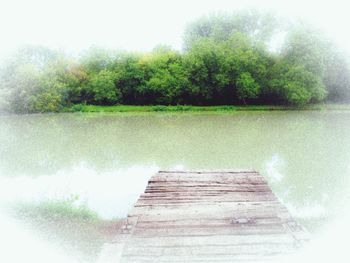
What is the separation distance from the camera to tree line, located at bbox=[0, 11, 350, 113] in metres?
17.8

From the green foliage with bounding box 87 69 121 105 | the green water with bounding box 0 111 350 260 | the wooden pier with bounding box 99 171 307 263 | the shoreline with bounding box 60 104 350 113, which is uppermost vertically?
the green foliage with bounding box 87 69 121 105

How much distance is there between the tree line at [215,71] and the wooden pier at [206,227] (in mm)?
14100

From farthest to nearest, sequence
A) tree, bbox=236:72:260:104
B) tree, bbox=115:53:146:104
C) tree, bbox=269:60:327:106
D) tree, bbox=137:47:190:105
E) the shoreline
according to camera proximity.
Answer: tree, bbox=115:53:146:104 → tree, bbox=137:47:190:105 → tree, bbox=236:72:260:104 → the shoreline → tree, bbox=269:60:327:106

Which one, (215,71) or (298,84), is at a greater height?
(215,71)

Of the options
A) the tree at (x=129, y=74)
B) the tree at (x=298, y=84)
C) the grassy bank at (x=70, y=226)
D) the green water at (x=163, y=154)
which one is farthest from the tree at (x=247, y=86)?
the grassy bank at (x=70, y=226)

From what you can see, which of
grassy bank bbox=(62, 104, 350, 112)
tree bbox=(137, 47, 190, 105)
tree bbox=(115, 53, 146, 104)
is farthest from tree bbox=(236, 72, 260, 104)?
tree bbox=(115, 53, 146, 104)

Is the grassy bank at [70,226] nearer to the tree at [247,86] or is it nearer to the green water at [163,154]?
the green water at [163,154]

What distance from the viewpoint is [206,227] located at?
9.57ft

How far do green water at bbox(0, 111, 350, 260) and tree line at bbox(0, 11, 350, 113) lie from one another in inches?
118

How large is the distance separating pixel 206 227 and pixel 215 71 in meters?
18.1

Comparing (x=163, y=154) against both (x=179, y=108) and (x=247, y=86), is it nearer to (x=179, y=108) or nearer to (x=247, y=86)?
(x=179, y=108)

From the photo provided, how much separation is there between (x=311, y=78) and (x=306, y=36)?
2233 millimetres

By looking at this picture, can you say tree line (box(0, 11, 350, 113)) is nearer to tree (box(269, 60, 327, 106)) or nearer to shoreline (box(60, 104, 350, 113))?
tree (box(269, 60, 327, 106))

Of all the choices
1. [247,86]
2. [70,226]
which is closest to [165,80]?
[247,86]
